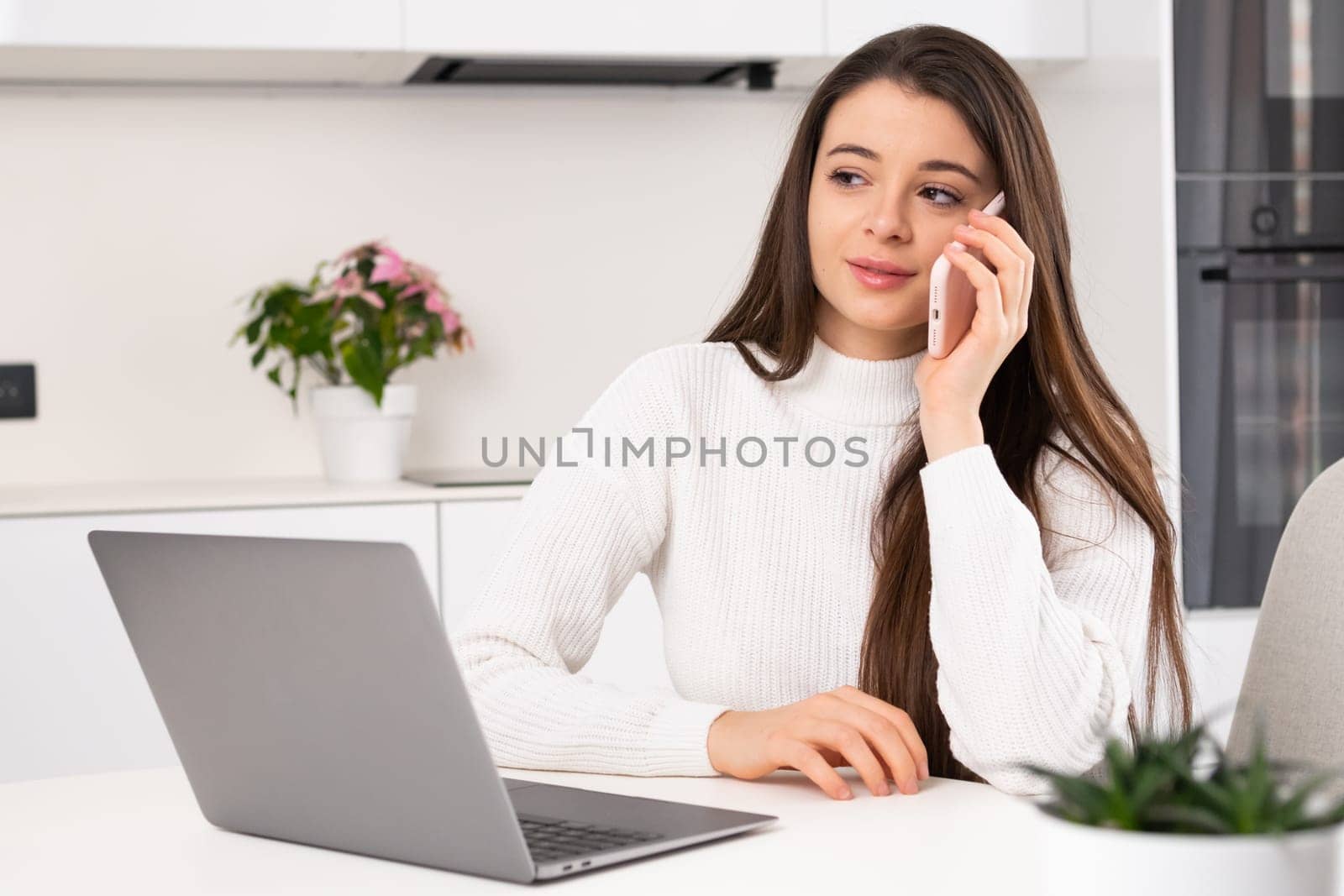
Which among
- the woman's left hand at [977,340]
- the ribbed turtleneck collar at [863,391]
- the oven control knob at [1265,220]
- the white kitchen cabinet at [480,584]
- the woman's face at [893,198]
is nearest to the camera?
the woman's left hand at [977,340]

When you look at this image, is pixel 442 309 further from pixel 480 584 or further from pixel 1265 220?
pixel 1265 220

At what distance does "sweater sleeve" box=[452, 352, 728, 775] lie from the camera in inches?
47.4

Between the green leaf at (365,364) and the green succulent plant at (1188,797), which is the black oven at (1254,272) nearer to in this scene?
the green leaf at (365,364)

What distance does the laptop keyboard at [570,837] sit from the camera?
2.92ft

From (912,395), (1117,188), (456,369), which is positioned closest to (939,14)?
(1117,188)

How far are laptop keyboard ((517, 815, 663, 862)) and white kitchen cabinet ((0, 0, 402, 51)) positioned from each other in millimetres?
1796

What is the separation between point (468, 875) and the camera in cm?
87

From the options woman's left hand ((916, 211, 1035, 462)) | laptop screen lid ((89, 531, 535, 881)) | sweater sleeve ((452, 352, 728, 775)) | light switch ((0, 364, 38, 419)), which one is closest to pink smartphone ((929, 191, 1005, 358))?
woman's left hand ((916, 211, 1035, 462))

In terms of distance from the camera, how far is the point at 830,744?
3.58ft

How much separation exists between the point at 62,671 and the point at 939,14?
69.9 inches

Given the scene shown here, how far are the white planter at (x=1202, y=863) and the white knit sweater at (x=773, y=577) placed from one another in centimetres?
53

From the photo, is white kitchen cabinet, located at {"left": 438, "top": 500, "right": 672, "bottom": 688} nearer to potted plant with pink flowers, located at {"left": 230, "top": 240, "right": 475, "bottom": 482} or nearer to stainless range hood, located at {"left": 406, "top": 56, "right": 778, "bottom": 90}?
potted plant with pink flowers, located at {"left": 230, "top": 240, "right": 475, "bottom": 482}

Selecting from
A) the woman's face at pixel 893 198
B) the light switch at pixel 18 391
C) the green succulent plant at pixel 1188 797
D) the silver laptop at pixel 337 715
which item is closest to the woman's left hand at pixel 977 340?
the woman's face at pixel 893 198

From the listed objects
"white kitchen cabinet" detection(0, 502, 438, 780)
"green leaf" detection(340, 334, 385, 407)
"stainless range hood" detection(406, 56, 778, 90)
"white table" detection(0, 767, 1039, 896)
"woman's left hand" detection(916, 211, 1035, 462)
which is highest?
"stainless range hood" detection(406, 56, 778, 90)
